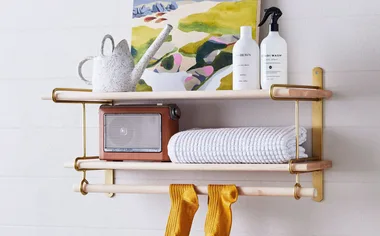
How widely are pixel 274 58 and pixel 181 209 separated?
422 mm

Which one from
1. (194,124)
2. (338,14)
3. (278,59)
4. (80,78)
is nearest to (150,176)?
(194,124)

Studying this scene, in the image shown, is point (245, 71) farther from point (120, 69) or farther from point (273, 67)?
point (120, 69)

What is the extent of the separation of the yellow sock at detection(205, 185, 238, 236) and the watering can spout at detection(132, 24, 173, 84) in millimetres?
323

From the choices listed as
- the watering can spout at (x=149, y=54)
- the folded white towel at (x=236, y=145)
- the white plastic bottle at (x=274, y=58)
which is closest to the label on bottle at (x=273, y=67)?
the white plastic bottle at (x=274, y=58)

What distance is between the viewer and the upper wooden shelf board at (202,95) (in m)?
1.70

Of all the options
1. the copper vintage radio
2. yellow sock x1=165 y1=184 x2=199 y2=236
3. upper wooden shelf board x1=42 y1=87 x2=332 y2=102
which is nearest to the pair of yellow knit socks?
yellow sock x1=165 y1=184 x2=199 y2=236

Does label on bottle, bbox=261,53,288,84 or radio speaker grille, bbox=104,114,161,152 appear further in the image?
radio speaker grille, bbox=104,114,161,152

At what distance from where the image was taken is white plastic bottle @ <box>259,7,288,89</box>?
69.6 inches

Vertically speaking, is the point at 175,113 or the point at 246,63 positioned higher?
the point at 246,63

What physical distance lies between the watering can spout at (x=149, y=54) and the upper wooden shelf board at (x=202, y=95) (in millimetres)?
71

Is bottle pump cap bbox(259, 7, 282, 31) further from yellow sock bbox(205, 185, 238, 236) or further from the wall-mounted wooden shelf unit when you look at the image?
yellow sock bbox(205, 185, 238, 236)

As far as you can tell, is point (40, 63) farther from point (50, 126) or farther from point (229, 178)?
point (229, 178)

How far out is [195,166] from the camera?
1.80 meters

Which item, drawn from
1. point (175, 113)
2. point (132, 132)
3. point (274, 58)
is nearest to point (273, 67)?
point (274, 58)
